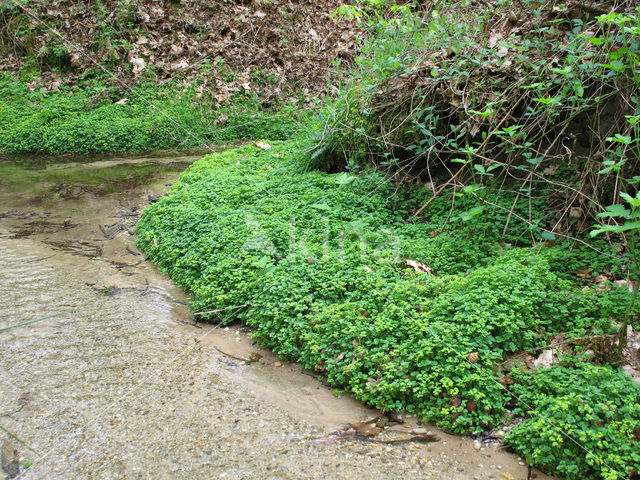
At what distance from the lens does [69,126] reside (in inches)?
391

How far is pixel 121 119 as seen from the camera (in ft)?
34.0

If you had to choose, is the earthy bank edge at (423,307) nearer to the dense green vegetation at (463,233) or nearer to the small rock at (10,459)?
the dense green vegetation at (463,233)

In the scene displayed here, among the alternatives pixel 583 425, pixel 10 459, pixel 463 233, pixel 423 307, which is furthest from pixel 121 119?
pixel 583 425

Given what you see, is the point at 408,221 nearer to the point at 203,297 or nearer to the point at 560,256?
the point at 560,256

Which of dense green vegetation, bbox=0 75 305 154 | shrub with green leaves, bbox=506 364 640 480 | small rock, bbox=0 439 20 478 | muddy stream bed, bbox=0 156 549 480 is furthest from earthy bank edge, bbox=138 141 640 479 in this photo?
dense green vegetation, bbox=0 75 305 154

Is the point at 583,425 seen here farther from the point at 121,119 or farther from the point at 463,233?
the point at 121,119

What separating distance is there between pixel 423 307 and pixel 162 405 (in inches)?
79.1

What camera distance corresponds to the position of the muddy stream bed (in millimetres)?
2674

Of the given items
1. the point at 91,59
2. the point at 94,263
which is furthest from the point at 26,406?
the point at 91,59

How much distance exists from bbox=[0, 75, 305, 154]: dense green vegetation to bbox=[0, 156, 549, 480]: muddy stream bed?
17.9 ft

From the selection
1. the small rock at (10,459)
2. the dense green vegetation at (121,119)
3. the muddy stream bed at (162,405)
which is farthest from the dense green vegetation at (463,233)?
the dense green vegetation at (121,119)

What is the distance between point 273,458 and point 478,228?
108 inches

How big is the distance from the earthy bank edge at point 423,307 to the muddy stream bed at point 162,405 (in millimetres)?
203

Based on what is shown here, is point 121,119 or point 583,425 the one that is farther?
point 121,119
